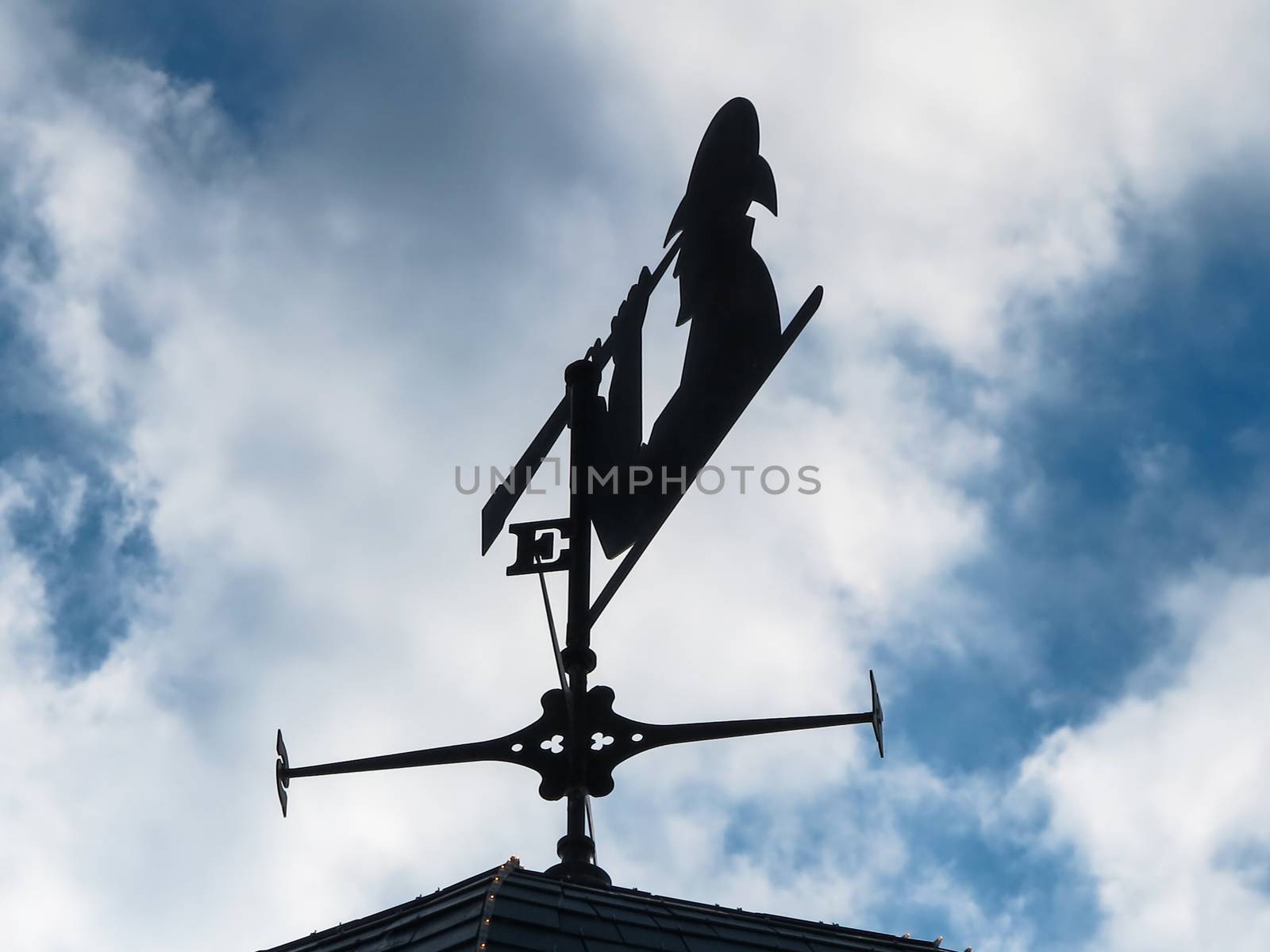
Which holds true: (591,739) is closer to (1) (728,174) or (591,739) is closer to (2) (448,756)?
(2) (448,756)

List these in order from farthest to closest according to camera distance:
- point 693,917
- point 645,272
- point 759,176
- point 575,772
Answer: point 645,272 → point 759,176 → point 575,772 → point 693,917

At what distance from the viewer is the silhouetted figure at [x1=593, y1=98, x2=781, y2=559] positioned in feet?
23.2

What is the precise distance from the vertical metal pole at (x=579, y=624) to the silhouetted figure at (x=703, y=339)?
129 millimetres

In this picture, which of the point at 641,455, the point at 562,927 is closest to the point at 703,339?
the point at 641,455

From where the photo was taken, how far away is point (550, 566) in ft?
26.6

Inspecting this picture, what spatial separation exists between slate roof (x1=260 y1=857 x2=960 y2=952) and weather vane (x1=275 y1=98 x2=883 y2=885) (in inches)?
26.0

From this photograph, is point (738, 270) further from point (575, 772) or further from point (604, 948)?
point (604, 948)

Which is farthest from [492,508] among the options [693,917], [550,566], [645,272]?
[693,917]

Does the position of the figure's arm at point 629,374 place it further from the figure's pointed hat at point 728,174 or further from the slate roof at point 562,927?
the slate roof at point 562,927

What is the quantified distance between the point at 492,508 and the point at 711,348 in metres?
2.09

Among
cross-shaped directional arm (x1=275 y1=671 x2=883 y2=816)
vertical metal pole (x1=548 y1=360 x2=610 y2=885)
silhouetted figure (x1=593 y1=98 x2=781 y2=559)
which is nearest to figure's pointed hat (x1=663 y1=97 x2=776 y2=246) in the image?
silhouetted figure (x1=593 y1=98 x2=781 y2=559)

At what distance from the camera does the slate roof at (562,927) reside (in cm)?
561

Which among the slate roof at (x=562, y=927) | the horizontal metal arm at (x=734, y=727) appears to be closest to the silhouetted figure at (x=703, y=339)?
the horizontal metal arm at (x=734, y=727)

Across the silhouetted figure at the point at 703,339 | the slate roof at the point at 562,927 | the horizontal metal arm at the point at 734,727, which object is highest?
the silhouetted figure at the point at 703,339
